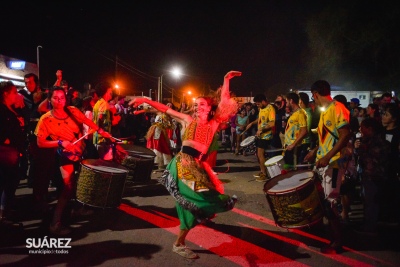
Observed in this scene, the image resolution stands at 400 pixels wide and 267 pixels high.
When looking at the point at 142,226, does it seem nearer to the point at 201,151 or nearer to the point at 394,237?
the point at 201,151

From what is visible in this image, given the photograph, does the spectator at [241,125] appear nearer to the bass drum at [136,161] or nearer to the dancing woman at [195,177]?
the bass drum at [136,161]

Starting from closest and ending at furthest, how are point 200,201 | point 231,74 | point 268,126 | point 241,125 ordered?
point 200,201, point 231,74, point 268,126, point 241,125

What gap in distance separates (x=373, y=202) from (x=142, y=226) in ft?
11.4

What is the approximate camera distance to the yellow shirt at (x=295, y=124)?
6496 millimetres

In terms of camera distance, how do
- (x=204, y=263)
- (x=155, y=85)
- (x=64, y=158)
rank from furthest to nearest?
(x=155, y=85), (x=64, y=158), (x=204, y=263)

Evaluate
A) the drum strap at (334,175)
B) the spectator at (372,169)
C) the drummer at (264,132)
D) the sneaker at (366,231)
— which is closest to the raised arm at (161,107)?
the drum strap at (334,175)

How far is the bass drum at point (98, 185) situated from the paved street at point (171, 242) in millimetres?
524

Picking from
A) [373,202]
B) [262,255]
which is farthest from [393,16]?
[262,255]

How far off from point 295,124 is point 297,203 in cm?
324

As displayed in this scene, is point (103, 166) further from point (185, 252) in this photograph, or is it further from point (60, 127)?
point (185, 252)

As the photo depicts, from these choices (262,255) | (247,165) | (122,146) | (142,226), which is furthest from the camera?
(247,165)

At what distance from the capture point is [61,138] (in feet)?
14.9

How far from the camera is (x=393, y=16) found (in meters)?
23.9

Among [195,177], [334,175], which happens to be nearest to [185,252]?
[195,177]
